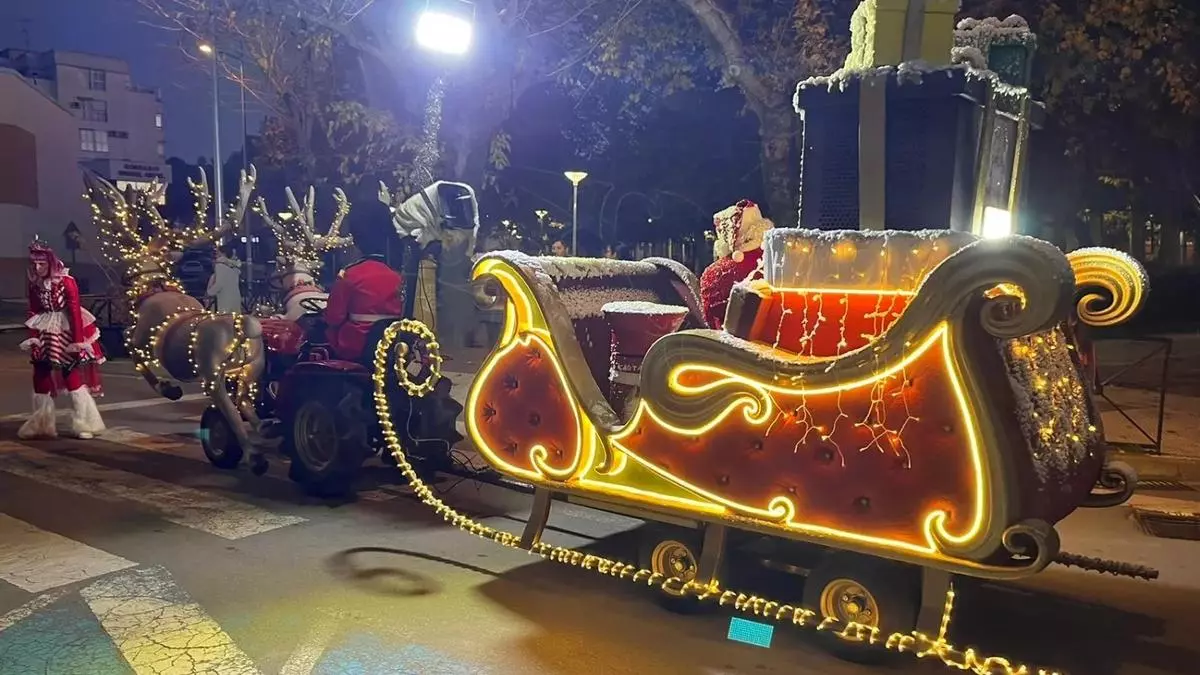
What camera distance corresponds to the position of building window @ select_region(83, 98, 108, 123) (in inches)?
2309

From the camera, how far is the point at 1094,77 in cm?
1169

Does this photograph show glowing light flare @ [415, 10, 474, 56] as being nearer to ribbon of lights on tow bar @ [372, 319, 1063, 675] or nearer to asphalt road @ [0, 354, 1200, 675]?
asphalt road @ [0, 354, 1200, 675]

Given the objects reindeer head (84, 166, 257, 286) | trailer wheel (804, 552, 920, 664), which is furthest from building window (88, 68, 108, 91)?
trailer wheel (804, 552, 920, 664)

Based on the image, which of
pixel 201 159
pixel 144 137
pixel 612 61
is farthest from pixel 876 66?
pixel 144 137

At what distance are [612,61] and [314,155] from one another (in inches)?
422

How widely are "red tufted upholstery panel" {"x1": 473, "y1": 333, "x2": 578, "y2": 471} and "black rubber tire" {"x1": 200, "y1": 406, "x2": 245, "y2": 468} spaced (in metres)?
4.17

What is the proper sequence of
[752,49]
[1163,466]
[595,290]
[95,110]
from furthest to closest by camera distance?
[95,110] < [752,49] < [1163,466] < [595,290]

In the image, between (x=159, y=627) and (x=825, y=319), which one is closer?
(x=825, y=319)

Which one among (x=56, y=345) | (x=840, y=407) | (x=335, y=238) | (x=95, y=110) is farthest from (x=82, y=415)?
(x=95, y=110)

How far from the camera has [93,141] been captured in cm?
5953

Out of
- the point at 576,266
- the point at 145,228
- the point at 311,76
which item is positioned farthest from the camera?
the point at 311,76

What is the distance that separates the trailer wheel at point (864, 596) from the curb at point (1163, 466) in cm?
477

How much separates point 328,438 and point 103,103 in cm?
6274

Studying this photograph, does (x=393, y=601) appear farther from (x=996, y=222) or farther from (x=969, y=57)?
(x=969, y=57)
